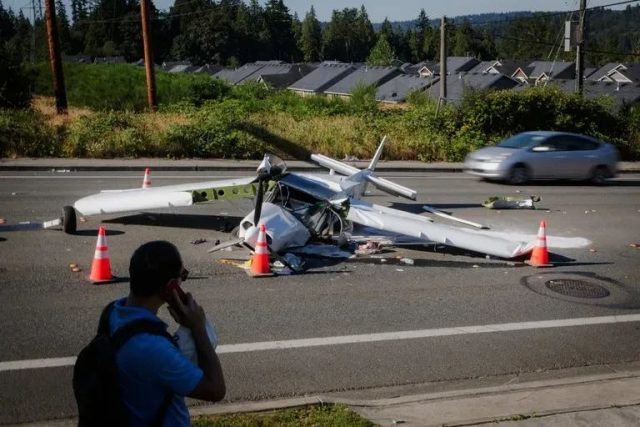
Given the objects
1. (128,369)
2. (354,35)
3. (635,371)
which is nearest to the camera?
(128,369)

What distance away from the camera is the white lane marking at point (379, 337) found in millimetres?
6482

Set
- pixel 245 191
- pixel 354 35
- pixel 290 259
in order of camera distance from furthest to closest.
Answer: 1. pixel 354 35
2. pixel 245 191
3. pixel 290 259

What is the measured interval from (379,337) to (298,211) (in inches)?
158

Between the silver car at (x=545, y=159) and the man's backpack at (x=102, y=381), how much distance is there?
18.3 m

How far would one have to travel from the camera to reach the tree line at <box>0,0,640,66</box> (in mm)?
129250

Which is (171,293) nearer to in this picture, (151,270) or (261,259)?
(151,270)

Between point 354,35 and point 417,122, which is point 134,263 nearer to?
point 417,122

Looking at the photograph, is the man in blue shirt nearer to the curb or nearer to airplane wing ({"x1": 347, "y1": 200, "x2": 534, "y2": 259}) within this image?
the curb

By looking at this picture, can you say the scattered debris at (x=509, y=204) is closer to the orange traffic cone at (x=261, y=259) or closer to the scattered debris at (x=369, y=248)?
the scattered debris at (x=369, y=248)

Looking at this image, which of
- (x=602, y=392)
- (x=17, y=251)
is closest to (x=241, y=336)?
(x=602, y=392)

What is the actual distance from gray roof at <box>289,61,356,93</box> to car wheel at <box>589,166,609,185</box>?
67823 millimetres

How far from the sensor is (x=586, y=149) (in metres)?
21.0

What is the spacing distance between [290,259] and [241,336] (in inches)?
107

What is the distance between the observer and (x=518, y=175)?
20359mm
